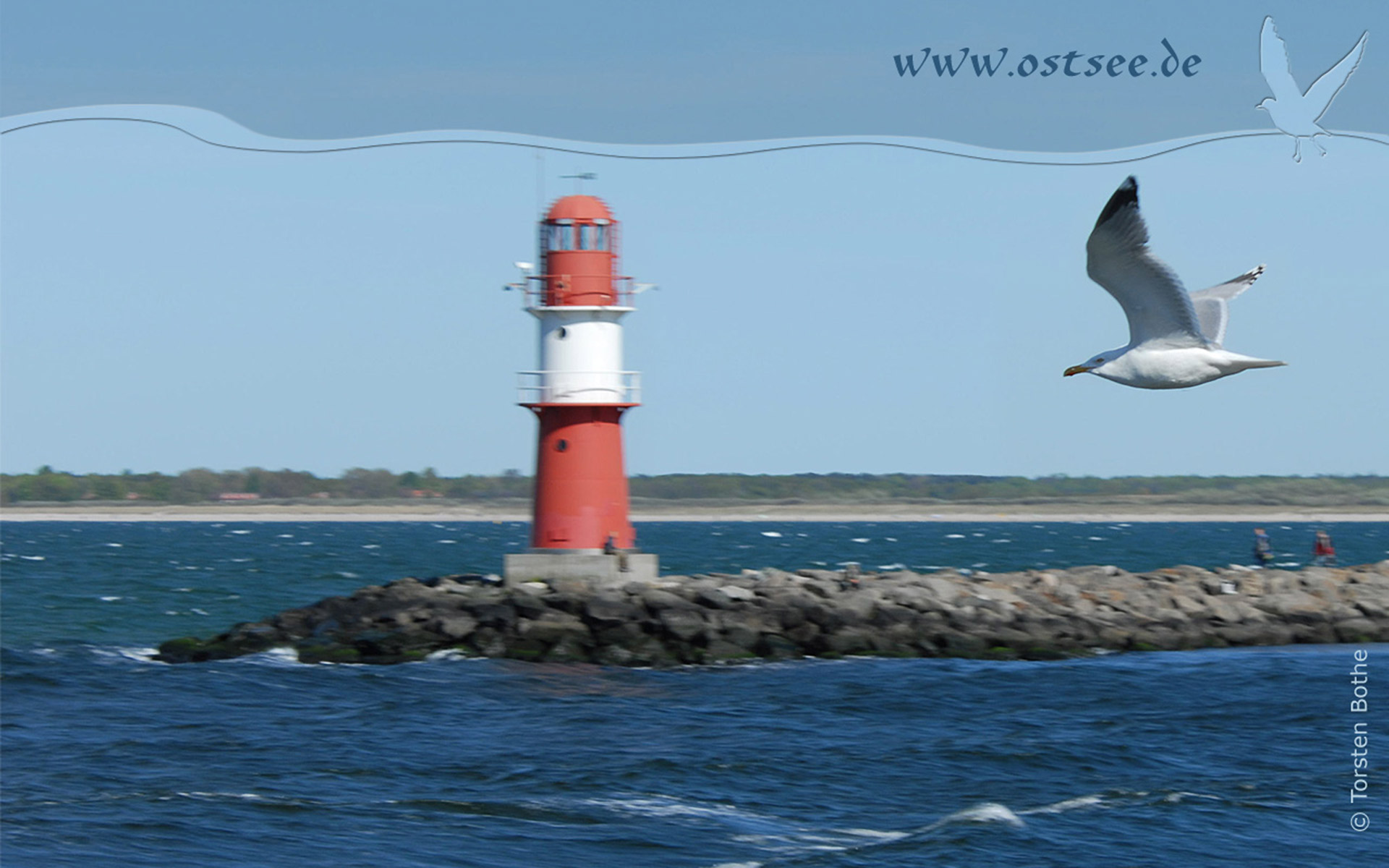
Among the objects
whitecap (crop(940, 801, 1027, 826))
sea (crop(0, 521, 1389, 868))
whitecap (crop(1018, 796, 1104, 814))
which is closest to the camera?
sea (crop(0, 521, 1389, 868))

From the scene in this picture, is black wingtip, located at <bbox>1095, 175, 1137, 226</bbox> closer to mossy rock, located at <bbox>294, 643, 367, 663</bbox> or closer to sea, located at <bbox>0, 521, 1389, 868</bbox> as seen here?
sea, located at <bbox>0, 521, 1389, 868</bbox>

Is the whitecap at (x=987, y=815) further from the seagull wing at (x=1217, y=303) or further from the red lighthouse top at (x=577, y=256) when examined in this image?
the red lighthouse top at (x=577, y=256)

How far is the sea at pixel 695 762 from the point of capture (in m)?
12.4

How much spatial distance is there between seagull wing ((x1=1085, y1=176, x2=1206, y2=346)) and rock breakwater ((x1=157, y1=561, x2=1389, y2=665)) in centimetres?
1346

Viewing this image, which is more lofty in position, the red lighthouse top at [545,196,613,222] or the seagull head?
the red lighthouse top at [545,196,613,222]

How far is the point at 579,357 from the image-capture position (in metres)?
22.3

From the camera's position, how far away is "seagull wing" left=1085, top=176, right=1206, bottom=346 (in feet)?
28.2

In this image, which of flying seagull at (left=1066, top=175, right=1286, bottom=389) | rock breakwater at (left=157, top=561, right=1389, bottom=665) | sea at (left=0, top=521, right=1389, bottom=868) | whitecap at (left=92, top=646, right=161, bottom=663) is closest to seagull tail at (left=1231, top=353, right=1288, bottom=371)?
flying seagull at (left=1066, top=175, right=1286, bottom=389)

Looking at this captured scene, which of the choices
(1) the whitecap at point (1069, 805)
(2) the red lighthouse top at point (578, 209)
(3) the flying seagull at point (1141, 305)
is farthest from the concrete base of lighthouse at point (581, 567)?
(3) the flying seagull at point (1141, 305)

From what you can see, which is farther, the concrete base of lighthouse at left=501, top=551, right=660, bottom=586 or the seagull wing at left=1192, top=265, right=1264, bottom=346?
the concrete base of lighthouse at left=501, top=551, right=660, bottom=586

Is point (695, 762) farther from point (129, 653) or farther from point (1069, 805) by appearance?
point (129, 653)

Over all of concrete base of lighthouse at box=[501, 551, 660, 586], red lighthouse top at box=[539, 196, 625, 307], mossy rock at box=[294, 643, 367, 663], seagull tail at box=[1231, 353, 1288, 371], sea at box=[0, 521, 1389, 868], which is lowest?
sea at box=[0, 521, 1389, 868]

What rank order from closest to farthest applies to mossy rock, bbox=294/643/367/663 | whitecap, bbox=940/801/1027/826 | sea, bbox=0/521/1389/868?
sea, bbox=0/521/1389/868 < whitecap, bbox=940/801/1027/826 < mossy rock, bbox=294/643/367/663

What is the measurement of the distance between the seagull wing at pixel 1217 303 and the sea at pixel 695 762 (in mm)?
4342
